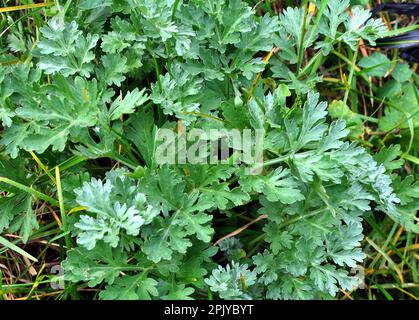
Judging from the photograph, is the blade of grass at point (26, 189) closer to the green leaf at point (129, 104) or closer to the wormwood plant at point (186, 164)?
the wormwood plant at point (186, 164)

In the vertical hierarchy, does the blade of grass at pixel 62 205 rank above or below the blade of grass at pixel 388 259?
above

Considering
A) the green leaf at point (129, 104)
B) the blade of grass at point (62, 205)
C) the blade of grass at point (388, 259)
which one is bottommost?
the blade of grass at point (388, 259)

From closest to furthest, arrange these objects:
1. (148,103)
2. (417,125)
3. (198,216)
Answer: (198,216) < (148,103) < (417,125)

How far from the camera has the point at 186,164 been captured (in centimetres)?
240

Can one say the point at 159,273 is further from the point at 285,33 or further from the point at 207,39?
the point at 285,33

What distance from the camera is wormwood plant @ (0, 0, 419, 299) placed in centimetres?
231

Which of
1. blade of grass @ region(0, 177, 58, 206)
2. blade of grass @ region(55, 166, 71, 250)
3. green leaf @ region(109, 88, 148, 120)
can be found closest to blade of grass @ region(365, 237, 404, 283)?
green leaf @ region(109, 88, 148, 120)

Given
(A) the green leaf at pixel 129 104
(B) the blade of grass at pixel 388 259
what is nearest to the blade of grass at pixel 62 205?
(A) the green leaf at pixel 129 104

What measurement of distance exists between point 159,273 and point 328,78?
1.52 meters

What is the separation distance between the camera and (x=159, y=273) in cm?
246

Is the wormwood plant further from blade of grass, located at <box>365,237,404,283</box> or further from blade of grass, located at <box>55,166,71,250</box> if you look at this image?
blade of grass, located at <box>365,237,404,283</box>

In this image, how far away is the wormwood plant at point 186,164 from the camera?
90.8 inches
